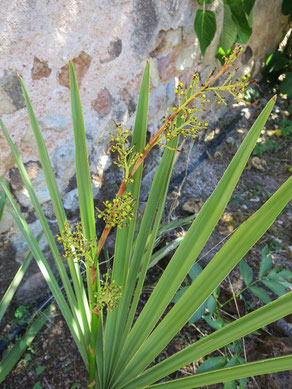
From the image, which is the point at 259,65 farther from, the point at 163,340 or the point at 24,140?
the point at 163,340

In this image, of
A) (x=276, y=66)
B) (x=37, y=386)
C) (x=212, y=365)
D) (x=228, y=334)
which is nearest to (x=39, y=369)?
(x=37, y=386)

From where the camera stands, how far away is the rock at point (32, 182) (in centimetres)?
140

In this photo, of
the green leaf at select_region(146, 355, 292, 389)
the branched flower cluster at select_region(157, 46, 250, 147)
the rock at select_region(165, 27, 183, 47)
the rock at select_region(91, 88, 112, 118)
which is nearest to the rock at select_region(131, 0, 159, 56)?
the rock at select_region(165, 27, 183, 47)

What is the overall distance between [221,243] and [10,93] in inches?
46.9

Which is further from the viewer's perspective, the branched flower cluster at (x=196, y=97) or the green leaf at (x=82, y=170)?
the green leaf at (x=82, y=170)

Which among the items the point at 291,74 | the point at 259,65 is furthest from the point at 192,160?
the point at 259,65

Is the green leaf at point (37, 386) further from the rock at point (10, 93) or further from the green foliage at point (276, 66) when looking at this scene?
the green foliage at point (276, 66)

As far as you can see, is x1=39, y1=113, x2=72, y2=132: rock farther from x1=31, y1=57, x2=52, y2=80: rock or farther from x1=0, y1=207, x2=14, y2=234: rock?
x1=0, y1=207, x2=14, y2=234: rock

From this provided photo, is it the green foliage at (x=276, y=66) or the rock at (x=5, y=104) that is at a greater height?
the green foliage at (x=276, y=66)

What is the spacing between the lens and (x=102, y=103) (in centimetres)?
162

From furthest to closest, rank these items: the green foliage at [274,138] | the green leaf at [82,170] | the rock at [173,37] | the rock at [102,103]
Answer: the green foliage at [274,138] < the rock at [173,37] < the rock at [102,103] < the green leaf at [82,170]

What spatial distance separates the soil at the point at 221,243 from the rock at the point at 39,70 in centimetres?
77

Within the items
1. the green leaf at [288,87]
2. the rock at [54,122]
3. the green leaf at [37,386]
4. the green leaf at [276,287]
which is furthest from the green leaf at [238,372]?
the green leaf at [288,87]

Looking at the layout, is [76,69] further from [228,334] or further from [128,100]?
[228,334]
